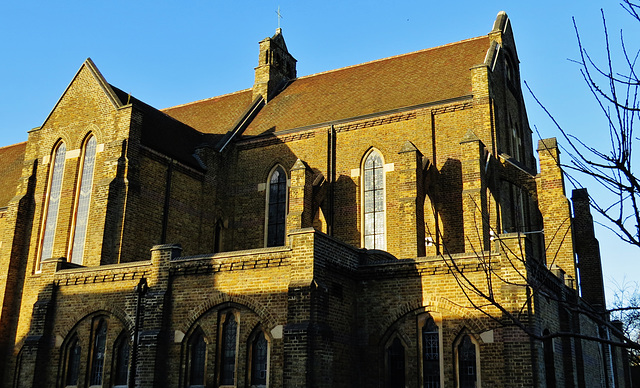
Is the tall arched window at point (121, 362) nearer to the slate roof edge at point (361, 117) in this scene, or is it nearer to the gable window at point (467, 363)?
the gable window at point (467, 363)

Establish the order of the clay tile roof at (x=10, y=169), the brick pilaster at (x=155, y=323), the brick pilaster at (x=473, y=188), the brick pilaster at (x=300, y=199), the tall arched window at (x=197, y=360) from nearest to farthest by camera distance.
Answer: the brick pilaster at (x=155, y=323), the tall arched window at (x=197, y=360), the brick pilaster at (x=473, y=188), the brick pilaster at (x=300, y=199), the clay tile roof at (x=10, y=169)

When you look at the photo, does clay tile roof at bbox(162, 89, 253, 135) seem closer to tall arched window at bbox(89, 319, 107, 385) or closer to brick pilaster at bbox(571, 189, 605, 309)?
tall arched window at bbox(89, 319, 107, 385)

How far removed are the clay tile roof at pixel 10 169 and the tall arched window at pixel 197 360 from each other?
15340 mm

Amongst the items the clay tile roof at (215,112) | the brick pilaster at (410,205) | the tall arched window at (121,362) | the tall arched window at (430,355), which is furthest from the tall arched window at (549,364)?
the clay tile roof at (215,112)

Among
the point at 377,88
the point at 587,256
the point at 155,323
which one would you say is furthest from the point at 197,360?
the point at 587,256

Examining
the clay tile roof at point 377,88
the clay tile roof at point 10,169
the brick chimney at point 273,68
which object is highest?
the brick chimney at point 273,68

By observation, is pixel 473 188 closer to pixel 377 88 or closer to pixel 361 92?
pixel 377 88

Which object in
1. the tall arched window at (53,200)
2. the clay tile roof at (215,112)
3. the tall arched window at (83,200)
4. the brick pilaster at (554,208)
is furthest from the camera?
the clay tile roof at (215,112)

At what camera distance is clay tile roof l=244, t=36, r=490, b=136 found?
1093 inches

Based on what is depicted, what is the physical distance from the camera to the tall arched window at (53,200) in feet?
84.6

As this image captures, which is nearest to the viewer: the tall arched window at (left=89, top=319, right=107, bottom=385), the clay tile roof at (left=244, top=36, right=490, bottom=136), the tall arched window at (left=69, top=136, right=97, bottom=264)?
the tall arched window at (left=89, top=319, right=107, bottom=385)

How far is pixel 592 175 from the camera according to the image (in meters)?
5.46

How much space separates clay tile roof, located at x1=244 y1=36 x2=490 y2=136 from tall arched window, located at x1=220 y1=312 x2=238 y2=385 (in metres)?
12.4

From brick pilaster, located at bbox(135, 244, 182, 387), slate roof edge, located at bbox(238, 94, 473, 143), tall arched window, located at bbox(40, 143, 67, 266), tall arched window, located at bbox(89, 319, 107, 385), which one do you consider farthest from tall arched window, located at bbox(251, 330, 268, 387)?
slate roof edge, located at bbox(238, 94, 473, 143)
